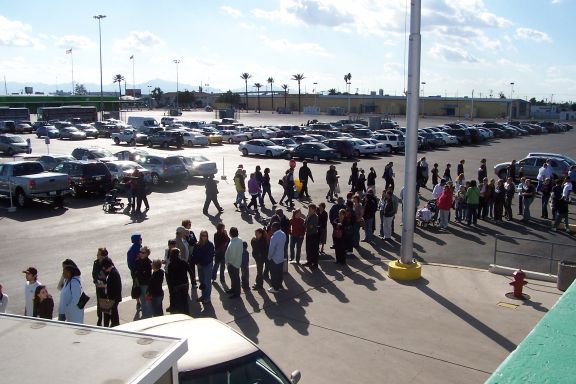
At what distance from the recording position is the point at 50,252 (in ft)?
49.4

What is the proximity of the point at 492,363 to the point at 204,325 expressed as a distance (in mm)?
5110

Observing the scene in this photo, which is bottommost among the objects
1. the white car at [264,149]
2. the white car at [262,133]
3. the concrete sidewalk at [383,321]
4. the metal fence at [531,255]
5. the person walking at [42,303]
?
the concrete sidewalk at [383,321]

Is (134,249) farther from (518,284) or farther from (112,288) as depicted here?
(518,284)

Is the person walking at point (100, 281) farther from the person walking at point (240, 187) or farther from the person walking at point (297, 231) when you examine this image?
the person walking at point (240, 187)

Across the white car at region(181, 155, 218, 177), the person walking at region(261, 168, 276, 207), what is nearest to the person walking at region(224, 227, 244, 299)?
the person walking at region(261, 168, 276, 207)

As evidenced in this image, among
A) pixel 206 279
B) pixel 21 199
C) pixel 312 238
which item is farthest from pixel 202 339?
pixel 21 199

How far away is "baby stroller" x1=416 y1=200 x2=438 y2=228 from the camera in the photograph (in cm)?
1792

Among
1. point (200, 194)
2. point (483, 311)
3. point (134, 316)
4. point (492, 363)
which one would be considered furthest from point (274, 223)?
point (200, 194)

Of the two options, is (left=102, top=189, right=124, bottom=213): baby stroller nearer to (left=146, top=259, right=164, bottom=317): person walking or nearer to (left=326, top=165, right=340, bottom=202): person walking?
(left=326, top=165, right=340, bottom=202): person walking

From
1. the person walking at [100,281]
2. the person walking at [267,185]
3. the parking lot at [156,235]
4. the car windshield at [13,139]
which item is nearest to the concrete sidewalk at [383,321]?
the parking lot at [156,235]

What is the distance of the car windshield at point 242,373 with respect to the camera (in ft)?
16.1

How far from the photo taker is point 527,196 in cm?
1886

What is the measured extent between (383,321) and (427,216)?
8223 mm

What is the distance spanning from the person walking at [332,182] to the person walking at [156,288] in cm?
1328
